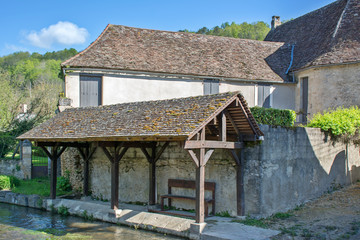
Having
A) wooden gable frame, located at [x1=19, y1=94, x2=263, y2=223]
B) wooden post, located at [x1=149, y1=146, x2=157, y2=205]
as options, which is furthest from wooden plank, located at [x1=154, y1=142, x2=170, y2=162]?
wooden post, located at [x1=149, y1=146, x2=157, y2=205]

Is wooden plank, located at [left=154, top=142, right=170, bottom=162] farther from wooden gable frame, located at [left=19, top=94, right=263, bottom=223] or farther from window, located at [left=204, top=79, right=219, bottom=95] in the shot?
window, located at [left=204, top=79, right=219, bottom=95]

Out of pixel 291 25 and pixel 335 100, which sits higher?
pixel 291 25

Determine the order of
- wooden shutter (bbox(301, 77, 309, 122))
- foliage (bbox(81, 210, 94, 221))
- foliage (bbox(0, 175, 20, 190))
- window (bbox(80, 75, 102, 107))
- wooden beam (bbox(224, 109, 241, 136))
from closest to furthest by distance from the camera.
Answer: wooden beam (bbox(224, 109, 241, 136)), foliage (bbox(81, 210, 94, 221)), foliage (bbox(0, 175, 20, 190)), window (bbox(80, 75, 102, 107)), wooden shutter (bbox(301, 77, 309, 122))

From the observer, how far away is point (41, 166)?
63.1 feet

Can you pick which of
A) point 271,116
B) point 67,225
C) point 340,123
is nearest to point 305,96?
point 340,123

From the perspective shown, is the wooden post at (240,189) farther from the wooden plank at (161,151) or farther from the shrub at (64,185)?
the shrub at (64,185)

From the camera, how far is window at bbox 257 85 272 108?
19.2 m

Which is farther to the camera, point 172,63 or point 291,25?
point 291,25

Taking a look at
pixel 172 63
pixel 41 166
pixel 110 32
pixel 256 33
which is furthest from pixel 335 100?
pixel 256 33

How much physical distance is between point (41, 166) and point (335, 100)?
49.1 ft

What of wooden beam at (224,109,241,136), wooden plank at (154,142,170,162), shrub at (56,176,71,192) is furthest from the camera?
shrub at (56,176,71,192)

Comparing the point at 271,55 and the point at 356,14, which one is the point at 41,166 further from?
the point at 356,14

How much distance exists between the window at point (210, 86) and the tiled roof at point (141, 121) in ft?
22.8

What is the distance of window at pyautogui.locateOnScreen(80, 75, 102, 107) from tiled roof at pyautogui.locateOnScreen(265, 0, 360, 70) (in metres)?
10.1
